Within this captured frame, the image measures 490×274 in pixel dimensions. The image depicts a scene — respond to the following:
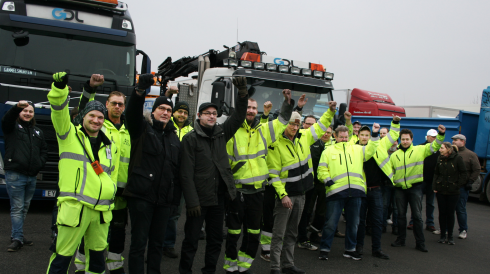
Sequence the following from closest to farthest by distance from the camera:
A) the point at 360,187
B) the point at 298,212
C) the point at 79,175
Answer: the point at 79,175, the point at 298,212, the point at 360,187

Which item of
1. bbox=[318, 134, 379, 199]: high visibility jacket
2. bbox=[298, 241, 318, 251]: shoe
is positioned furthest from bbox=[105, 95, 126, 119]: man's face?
bbox=[298, 241, 318, 251]: shoe

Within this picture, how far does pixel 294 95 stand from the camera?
8.30 m

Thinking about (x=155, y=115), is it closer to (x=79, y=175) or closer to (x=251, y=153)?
(x=79, y=175)

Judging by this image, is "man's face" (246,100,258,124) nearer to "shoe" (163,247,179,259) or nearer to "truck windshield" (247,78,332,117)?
"shoe" (163,247,179,259)

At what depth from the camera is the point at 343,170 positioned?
534 cm

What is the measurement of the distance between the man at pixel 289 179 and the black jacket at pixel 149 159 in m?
1.44

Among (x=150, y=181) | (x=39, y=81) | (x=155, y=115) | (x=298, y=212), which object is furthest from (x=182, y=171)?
(x=39, y=81)

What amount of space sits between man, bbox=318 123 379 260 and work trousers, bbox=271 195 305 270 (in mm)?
762

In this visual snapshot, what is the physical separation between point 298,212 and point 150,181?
6.67 ft

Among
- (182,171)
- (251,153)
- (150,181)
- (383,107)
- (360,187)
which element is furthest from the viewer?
(383,107)

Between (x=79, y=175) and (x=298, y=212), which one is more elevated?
(x=79, y=175)

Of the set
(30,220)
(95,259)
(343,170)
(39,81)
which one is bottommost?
(30,220)

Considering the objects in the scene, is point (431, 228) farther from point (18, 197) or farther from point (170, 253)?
point (18, 197)

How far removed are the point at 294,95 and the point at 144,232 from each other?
5.43 m
